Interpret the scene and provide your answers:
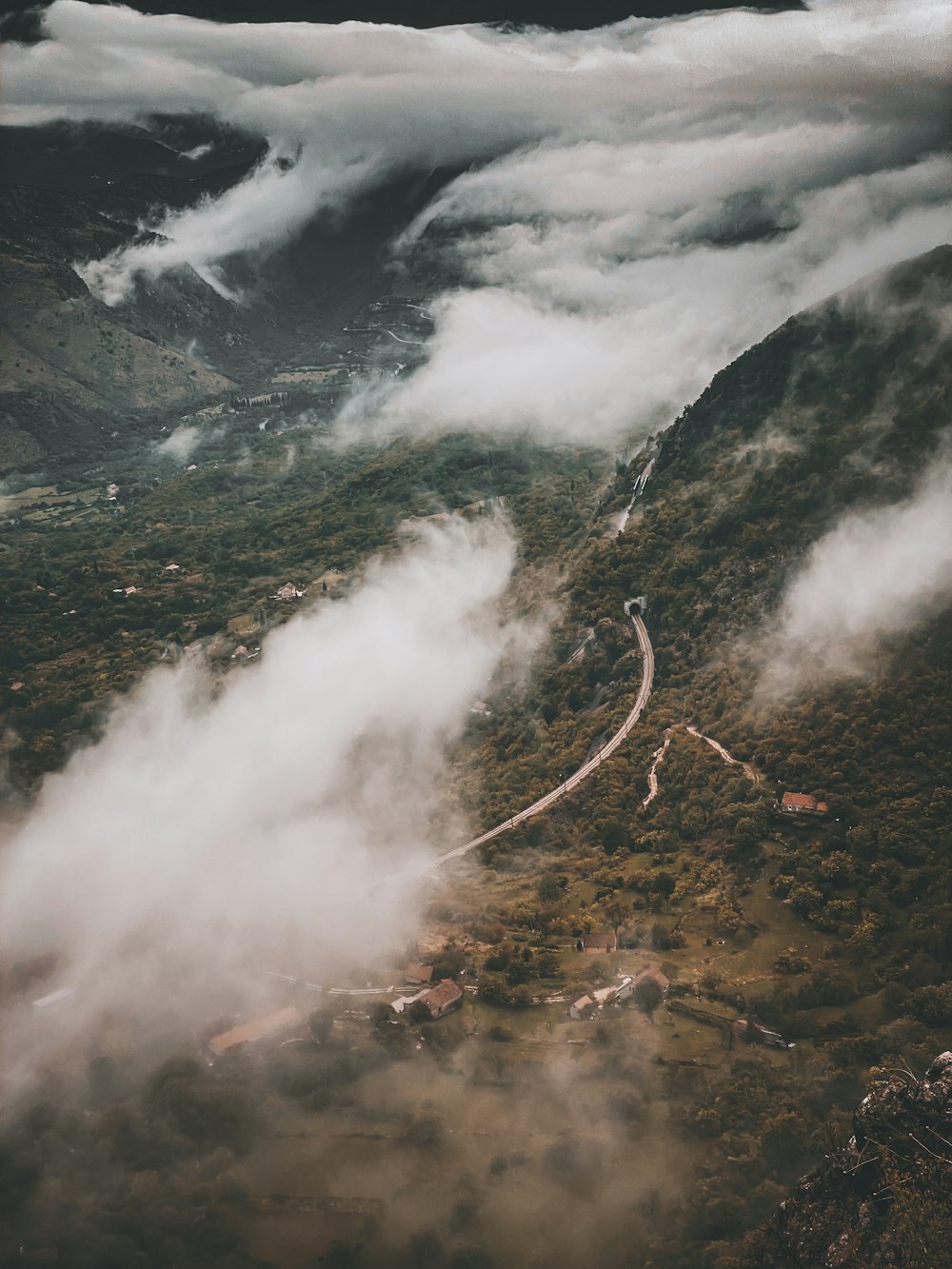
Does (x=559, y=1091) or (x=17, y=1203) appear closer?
(x=17, y=1203)

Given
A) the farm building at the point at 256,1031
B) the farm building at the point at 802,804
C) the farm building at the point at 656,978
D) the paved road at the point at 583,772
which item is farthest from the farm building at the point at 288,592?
the farm building at the point at 656,978

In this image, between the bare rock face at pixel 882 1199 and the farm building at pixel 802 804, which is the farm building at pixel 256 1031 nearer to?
the bare rock face at pixel 882 1199

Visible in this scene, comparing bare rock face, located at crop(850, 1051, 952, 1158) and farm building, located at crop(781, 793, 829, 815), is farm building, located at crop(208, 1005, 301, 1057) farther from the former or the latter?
farm building, located at crop(781, 793, 829, 815)

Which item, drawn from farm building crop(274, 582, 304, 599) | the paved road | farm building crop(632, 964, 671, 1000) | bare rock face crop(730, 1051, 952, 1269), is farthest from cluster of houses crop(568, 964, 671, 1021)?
farm building crop(274, 582, 304, 599)

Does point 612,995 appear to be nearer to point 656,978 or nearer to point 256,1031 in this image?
point 656,978

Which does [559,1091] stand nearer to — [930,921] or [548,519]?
[930,921]

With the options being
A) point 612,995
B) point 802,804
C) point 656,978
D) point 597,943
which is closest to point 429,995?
point 612,995

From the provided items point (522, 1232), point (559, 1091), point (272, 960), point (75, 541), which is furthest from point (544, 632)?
point (75, 541)

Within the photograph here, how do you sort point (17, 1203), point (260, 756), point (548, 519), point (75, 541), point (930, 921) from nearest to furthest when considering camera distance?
point (17, 1203) < point (930, 921) < point (260, 756) < point (548, 519) < point (75, 541)
